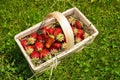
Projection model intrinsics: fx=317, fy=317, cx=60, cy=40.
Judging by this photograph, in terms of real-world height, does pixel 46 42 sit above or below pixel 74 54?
above

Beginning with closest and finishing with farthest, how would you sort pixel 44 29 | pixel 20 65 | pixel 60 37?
pixel 60 37, pixel 44 29, pixel 20 65

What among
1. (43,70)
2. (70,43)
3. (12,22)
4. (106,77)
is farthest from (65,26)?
(12,22)

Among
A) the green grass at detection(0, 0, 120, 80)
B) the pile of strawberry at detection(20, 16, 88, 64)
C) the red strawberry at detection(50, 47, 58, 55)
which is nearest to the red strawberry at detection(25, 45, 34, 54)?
the pile of strawberry at detection(20, 16, 88, 64)

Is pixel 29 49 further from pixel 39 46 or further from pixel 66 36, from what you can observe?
pixel 66 36

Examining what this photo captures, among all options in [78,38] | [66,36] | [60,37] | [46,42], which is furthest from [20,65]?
[66,36]

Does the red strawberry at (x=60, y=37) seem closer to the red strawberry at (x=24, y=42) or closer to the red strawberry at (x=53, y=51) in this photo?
the red strawberry at (x=53, y=51)

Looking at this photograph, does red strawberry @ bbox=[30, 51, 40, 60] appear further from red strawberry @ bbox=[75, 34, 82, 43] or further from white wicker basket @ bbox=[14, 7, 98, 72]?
red strawberry @ bbox=[75, 34, 82, 43]

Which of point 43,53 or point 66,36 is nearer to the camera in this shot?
point 66,36

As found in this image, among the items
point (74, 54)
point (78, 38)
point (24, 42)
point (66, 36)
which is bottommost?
point (74, 54)

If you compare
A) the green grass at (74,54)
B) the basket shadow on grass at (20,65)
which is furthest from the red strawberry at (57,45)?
the basket shadow on grass at (20,65)
